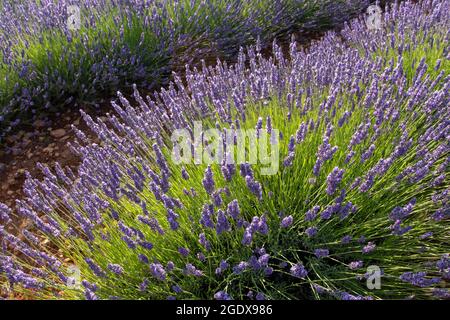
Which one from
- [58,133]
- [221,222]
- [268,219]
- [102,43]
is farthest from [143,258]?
[102,43]

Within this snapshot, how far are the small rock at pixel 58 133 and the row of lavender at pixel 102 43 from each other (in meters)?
0.20

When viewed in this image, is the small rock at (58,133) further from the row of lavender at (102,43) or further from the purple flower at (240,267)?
the purple flower at (240,267)

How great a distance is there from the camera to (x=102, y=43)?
3.71m

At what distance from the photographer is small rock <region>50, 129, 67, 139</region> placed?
132 inches

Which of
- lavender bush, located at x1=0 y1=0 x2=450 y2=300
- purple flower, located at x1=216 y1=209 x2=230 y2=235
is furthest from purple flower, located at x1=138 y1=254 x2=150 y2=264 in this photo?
purple flower, located at x1=216 y1=209 x2=230 y2=235

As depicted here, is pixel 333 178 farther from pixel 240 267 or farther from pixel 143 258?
pixel 143 258

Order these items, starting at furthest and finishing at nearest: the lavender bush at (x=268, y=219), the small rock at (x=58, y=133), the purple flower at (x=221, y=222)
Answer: the small rock at (x=58, y=133), the lavender bush at (x=268, y=219), the purple flower at (x=221, y=222)

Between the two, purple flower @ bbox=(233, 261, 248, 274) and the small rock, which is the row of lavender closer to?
the small rock

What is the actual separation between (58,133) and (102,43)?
0.91 meters

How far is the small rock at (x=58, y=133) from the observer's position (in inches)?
132

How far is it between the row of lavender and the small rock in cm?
20

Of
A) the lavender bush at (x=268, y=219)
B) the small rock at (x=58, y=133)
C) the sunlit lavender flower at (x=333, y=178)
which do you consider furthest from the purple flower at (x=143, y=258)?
the small rock at (x=58, y=133)
